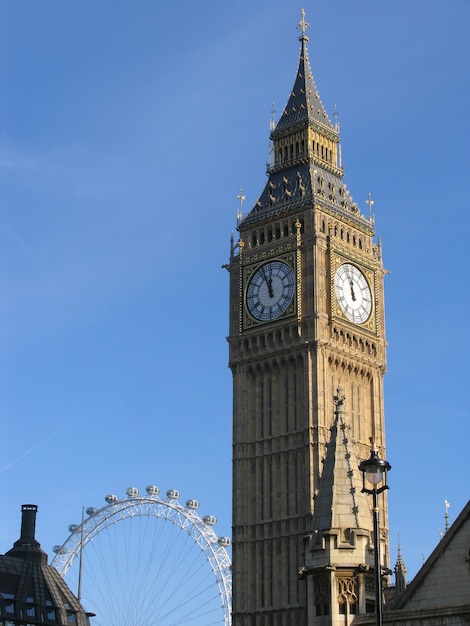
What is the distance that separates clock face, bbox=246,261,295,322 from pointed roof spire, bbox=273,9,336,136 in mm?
16871

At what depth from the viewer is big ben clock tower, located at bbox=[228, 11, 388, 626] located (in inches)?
4053

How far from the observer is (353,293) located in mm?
111312

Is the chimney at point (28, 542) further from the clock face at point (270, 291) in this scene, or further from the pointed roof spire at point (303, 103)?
the pointed roof spire at point (303, 103)

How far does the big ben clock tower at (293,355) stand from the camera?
102938mm

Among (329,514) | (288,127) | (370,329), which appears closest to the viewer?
(329,514)

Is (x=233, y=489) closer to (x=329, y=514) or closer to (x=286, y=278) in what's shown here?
(x=286, y=278)

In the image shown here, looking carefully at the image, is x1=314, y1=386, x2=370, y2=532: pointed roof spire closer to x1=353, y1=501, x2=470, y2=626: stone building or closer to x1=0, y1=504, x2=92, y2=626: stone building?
x1=353, y1=501, x2=470, y2=626: stone building

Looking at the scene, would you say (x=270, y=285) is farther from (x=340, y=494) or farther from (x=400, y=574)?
(x=340, y=494)

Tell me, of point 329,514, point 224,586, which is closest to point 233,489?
point 224,586

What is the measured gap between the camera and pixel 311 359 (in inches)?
4161

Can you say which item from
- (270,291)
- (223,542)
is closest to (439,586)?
(270,291)

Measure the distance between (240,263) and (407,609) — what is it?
76303 millimetres

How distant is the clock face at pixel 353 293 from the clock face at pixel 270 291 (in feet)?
14.5

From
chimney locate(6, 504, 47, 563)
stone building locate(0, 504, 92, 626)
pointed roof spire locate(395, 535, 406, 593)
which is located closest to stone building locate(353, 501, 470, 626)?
pointed roof spire locate(395, 535, 406, 593)
